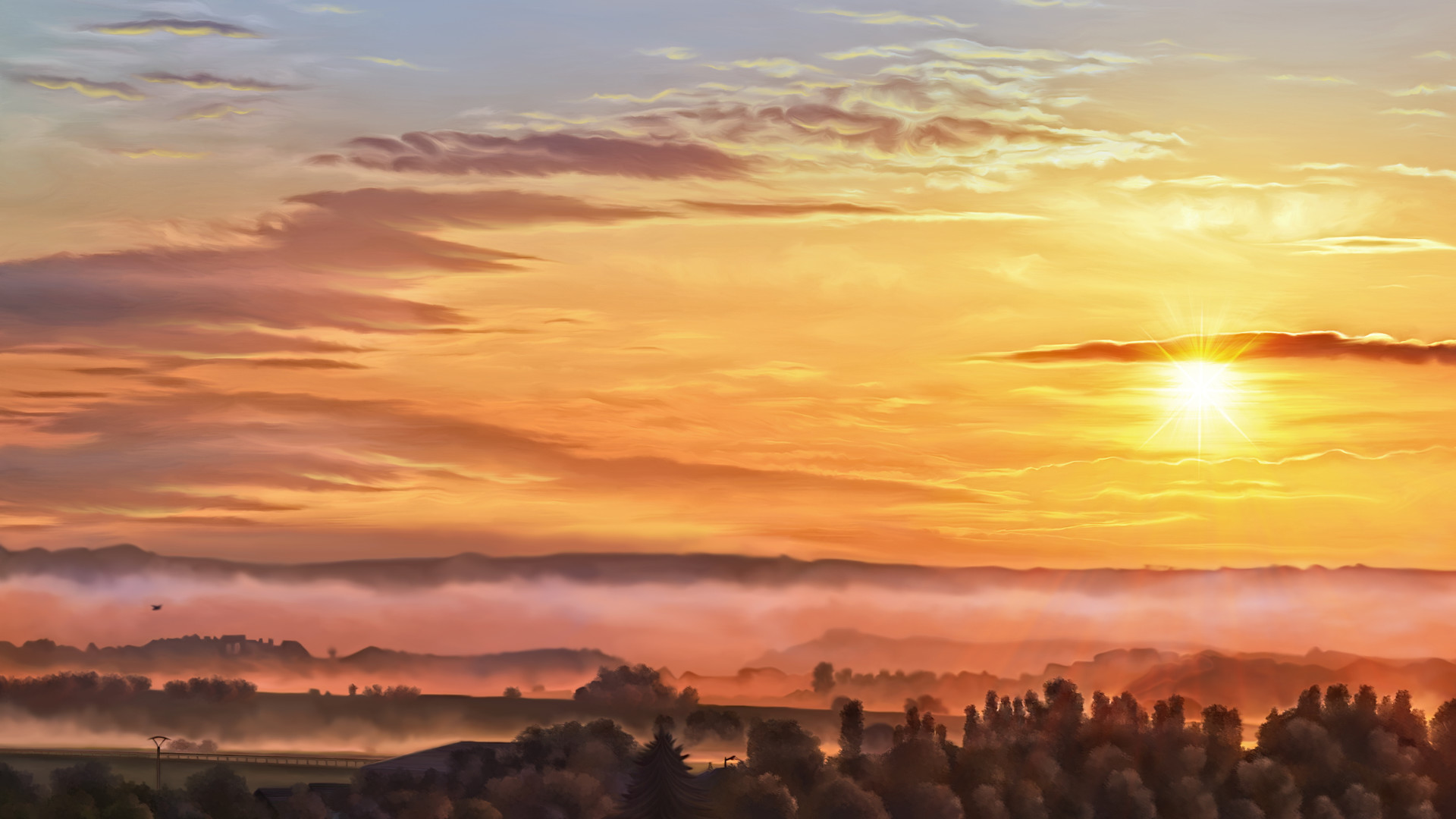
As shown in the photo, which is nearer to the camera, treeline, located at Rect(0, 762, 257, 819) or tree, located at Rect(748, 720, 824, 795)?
treeline, located at Rect(0, 762, 257, 819)

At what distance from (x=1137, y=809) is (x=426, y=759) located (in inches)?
3383

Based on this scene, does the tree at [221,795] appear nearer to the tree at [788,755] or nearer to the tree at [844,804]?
the tree at [788,755]

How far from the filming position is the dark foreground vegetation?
150 meters

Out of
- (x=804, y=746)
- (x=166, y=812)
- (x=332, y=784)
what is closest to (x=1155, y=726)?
(x=804, y=746)

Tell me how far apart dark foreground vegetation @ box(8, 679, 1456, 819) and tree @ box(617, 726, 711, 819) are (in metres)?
0.15

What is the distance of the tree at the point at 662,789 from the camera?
472ft

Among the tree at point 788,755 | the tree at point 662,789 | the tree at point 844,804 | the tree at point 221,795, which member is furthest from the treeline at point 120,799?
the tree at point 844,804

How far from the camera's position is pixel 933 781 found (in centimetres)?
16238

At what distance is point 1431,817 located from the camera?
166 meters

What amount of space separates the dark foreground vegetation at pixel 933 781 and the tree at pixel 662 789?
0.15 metres

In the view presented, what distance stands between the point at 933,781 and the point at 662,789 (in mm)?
32856

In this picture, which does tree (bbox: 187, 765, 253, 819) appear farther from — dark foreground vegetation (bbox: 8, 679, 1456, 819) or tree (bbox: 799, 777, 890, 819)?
tree (bbox: 799, 777, 890, 819)

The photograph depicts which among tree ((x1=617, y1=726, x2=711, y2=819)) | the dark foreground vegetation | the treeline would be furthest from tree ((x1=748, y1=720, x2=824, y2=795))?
the treeline

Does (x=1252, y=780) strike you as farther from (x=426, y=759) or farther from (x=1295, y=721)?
(x=426, y=759)
